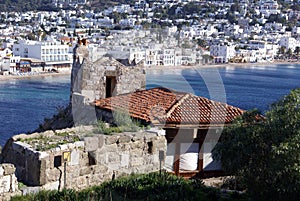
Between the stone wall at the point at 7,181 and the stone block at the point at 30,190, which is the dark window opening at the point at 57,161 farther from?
the stone wall at the point at 7,181

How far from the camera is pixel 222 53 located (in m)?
129

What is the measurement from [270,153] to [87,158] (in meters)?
2.87

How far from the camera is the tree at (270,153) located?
21.6ft

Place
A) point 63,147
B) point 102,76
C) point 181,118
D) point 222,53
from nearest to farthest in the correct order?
point 63,147
point 181,118
point 102,76
point 222,53

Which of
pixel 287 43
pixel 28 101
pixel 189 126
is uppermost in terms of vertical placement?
pixel 189 126

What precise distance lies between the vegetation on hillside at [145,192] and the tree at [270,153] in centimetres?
81

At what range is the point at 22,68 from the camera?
92688 mm

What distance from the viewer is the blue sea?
149ft

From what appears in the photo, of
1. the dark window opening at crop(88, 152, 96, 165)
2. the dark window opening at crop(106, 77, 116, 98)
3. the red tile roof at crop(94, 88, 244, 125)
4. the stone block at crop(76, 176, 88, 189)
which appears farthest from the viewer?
the dark window opening at crop(106, 77, 116, 98)

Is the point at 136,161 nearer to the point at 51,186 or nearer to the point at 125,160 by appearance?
the point at 125,160

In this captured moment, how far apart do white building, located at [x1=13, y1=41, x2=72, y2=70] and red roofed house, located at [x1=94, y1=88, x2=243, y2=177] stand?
291 feet

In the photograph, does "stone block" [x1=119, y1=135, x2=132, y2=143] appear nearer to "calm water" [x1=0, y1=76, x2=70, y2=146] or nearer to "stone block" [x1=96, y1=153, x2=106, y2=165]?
"stone block" [x1=96, y1=153, x2=106, y2=165]

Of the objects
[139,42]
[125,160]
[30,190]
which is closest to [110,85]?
[125,160]

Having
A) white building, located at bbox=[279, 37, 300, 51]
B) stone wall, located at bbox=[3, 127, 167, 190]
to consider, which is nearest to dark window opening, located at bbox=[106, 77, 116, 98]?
stone wall, located at bbox=[3, 127, 167, 190]
